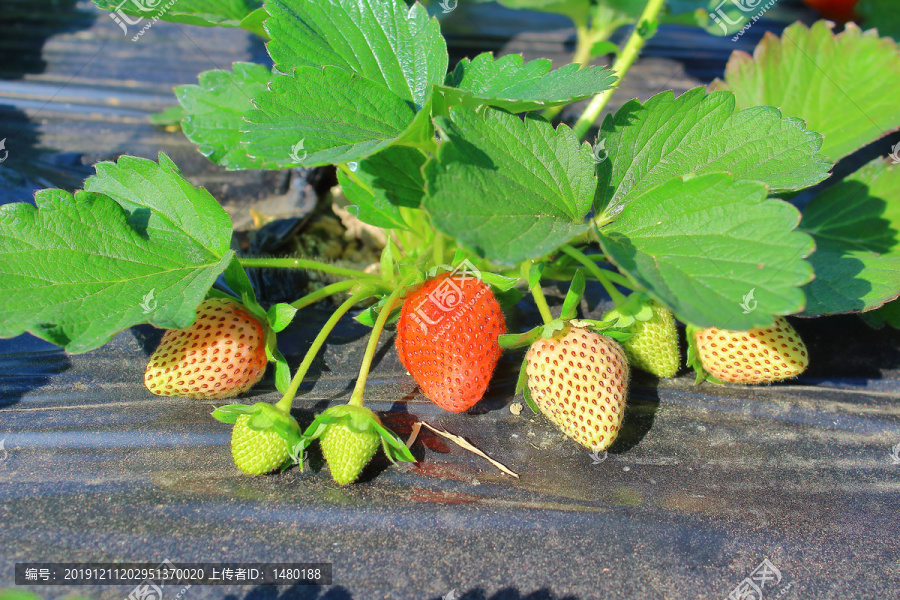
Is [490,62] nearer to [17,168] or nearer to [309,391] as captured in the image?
[309,391]

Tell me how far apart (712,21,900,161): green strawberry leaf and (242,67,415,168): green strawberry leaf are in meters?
0.96

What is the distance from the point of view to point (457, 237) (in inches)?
32.5

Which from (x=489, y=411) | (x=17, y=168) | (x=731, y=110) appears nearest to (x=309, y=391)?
(x=489, y=411)

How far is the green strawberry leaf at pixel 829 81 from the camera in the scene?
1.45 metres

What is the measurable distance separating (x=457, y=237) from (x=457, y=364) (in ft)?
0.93

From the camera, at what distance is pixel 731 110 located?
1.05 metres

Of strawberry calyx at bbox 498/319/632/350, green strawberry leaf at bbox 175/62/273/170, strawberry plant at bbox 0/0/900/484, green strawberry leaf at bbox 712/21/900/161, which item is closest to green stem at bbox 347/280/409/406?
strawberry plant at bbox 0/0/900/484

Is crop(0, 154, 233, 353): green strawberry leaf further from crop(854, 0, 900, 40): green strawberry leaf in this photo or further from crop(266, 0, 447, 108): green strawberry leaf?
crop(854, 0, 900, 40): green strawberry leaf

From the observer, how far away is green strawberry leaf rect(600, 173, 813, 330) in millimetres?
818

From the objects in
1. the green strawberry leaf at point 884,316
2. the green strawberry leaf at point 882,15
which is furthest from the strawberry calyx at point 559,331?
the green strawberry leaf at point 882,15

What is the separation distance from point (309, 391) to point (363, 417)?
26cm

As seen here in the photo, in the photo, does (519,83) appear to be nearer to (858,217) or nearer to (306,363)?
(306,363)

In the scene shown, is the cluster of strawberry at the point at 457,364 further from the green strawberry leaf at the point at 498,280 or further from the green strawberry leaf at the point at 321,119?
the green strawberry leaf at the point at 321,119

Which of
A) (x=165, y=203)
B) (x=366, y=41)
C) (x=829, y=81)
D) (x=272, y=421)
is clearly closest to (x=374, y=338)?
(x=272, y=421)
